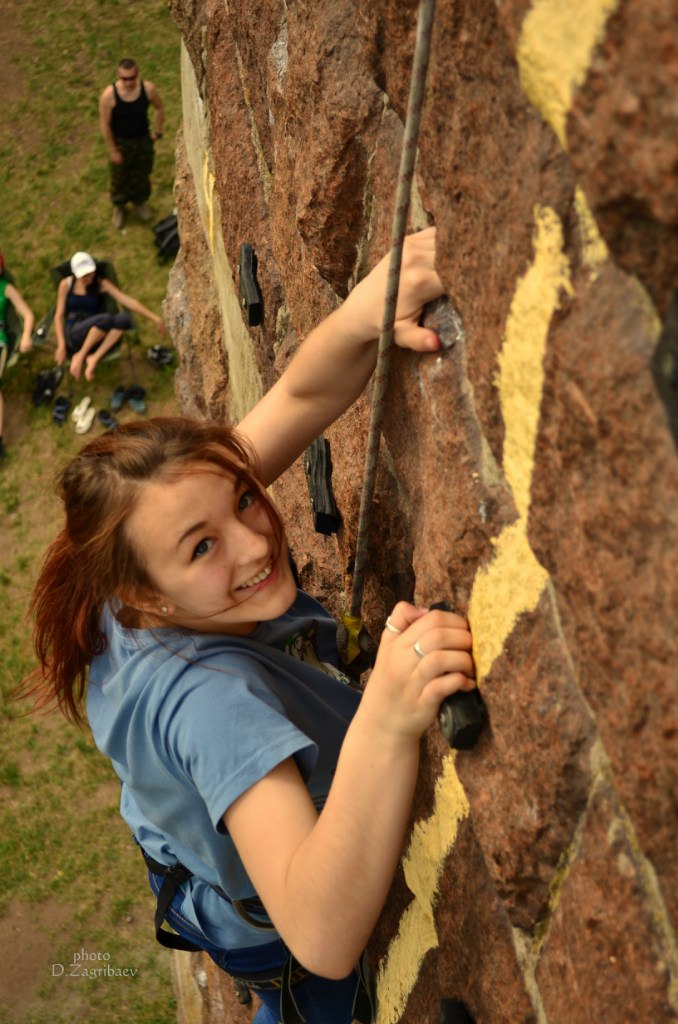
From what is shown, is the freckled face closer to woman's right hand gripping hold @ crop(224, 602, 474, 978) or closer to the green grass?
woman's right hand gripping hold @ crop(224, 602, 474, 978)

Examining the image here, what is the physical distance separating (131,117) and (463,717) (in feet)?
25.5

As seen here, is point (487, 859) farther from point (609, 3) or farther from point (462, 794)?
point (609, 3)

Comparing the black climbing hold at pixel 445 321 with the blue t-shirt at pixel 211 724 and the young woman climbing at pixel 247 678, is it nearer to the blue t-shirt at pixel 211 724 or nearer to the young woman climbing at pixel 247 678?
the young woman climbing at pixel 247 678

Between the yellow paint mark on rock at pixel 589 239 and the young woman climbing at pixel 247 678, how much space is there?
1.56ft

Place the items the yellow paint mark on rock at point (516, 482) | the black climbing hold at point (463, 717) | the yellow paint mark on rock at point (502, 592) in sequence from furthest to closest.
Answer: the black climbing hold at point (463, 717) → the yellow paint mark on rock at point (502, 592) → the yellow paint mark on rock at point (516, 482)

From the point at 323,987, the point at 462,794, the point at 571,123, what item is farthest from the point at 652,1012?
the point at 323,987

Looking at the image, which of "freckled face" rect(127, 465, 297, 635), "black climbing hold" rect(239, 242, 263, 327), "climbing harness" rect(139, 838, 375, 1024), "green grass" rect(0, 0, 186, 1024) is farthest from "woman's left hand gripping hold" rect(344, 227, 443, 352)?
"green grass" rect(0, 0, 186, 1024)

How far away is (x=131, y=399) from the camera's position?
7316 millimetres

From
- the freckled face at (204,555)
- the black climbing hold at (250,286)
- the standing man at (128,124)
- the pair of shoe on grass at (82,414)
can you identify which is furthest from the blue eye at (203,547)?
the standing man at (128,124)

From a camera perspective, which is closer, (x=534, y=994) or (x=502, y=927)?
(x=534, y=994)

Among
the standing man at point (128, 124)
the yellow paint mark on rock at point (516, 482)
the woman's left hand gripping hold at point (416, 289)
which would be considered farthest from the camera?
the standing man at point (128, 124)

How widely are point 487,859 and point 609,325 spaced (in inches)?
28.4

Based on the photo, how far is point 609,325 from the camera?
906mm

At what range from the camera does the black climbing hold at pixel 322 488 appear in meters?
2.14
